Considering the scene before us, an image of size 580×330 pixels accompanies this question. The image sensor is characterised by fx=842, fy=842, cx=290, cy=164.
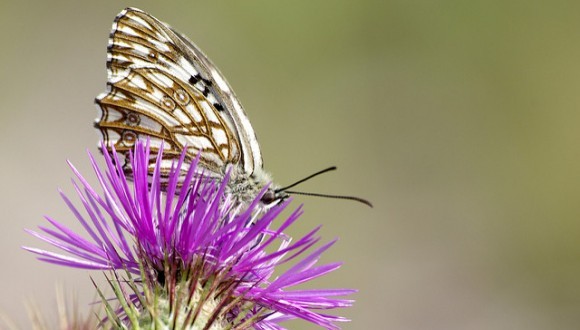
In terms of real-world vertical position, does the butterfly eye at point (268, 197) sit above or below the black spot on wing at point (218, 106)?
below

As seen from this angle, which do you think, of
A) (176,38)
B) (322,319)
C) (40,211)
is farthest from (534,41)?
(322,319)

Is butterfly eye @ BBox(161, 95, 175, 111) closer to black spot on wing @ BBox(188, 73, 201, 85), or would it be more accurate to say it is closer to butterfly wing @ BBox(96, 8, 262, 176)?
butterfly wing @ BBox(96, 8, 262, 176)

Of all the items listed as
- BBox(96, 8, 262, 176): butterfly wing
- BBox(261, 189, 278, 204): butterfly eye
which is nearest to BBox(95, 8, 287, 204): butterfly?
BBox(96, 8, 262, 176): butterfly wing

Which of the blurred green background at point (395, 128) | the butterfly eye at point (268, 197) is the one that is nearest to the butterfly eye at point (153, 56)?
the butterfly eye at point (268, 197)

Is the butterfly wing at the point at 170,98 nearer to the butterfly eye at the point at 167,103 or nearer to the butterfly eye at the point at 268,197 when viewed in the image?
the butterfly eye at the point at 167,103

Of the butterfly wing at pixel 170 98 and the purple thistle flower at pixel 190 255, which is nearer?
the purple thistle flower at pixel 190 255

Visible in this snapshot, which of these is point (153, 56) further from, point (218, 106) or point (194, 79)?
point (218, 106)
